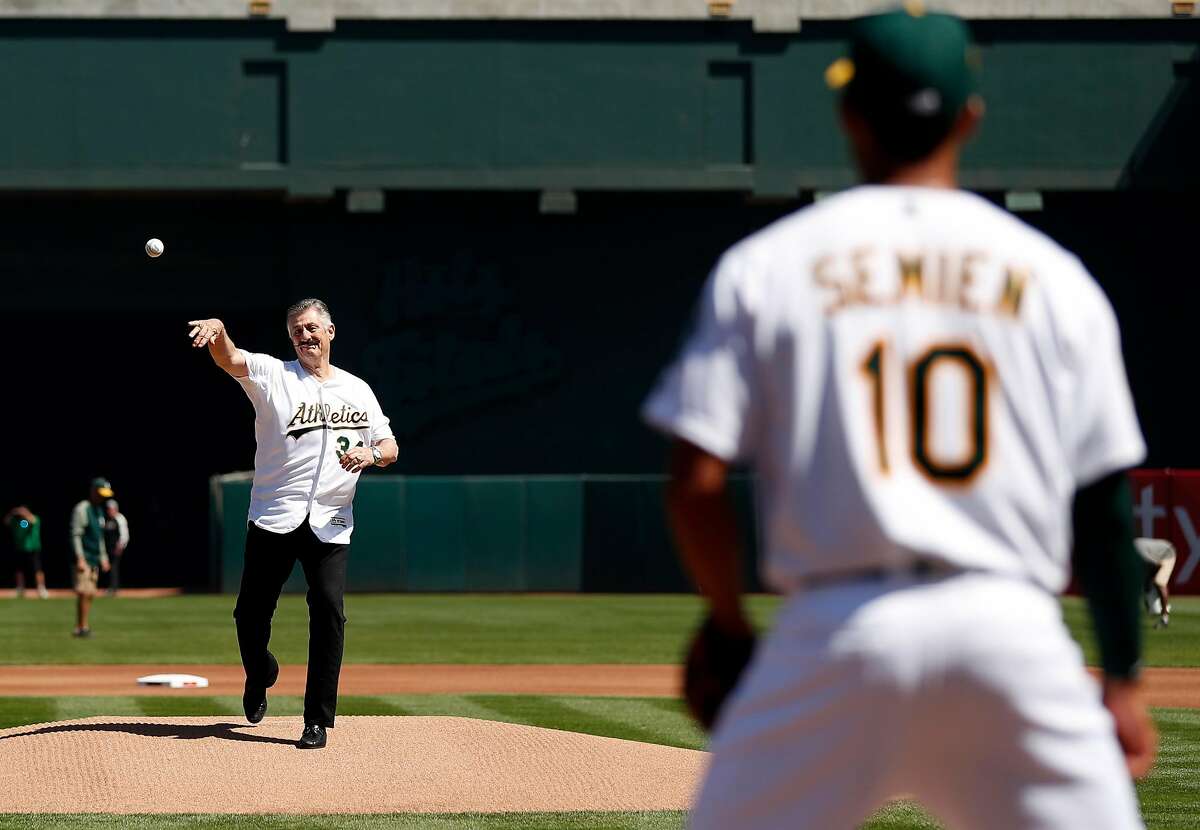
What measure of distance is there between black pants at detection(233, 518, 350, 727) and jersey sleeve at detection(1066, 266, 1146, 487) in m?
5.85

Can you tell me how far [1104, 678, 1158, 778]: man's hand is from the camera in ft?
9.95

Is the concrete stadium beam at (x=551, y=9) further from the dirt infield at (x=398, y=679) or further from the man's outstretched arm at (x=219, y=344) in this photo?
the man's outstretched arm at (x=219, y=344)

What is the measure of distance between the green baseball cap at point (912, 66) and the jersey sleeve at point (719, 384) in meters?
0.36

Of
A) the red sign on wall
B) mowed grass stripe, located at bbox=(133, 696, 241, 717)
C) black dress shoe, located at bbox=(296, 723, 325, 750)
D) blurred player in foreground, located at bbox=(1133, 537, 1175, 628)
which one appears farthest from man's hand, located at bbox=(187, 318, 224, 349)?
the red sign on wall

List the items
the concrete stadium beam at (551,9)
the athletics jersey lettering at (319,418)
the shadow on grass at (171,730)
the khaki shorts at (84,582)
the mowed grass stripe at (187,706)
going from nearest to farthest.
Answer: the athletics jersey lettering at (319,418)
the shadow on grass at (171,730)
the mowed grass stripe at (187,706)
the khaki shorts at (84,582)
the concrete stadium beam at (551,9)

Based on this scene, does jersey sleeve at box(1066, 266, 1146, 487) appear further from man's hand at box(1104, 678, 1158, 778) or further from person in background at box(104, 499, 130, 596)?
person in background at box(104, 499, 130, 596)

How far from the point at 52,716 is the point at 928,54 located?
9.91 metres

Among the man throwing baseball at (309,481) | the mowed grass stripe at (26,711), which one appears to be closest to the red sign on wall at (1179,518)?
the mowed grass stripe at (26,711)

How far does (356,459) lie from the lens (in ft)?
28.2

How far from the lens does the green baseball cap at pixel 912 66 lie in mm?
2998

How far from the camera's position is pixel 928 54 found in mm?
3002

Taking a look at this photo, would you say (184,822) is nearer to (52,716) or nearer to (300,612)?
(52,716)

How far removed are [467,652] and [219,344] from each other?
33.2 feet

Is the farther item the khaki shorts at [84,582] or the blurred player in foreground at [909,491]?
the khaki shorts at [84,582]
